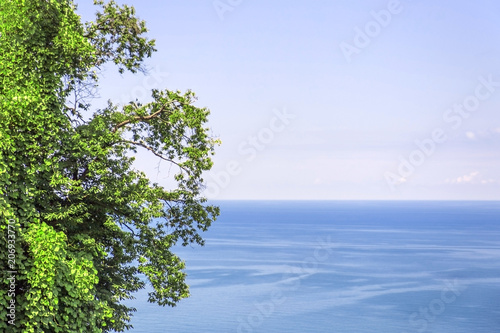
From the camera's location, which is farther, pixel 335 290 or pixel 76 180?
pixel 335 290

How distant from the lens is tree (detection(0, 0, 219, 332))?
11.7 m

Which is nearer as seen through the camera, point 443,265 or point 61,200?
point 61,200

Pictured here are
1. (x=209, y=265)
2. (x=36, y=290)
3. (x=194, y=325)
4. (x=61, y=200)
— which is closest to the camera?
(x=36, y=290)

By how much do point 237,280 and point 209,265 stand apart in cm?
1393

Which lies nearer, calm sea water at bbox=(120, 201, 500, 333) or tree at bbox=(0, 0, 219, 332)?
tree at bbox=(0, 0, 219, 332)

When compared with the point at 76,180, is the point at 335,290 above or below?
below

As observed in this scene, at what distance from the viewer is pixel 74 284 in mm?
11953

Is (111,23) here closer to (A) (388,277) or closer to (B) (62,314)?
(B) (62,314)

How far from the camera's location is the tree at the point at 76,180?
38.4ft

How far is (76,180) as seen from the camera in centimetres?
1357

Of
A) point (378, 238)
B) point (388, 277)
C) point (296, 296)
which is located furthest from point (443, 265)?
point (378, 238)

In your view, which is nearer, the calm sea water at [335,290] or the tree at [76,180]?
the tree at [76,180]

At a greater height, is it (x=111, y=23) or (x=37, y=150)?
(x=111, y=23)

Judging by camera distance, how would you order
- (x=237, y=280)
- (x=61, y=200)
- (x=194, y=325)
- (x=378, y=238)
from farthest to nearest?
(x=378, y=238)
(x=237, y=280)
(x=194, y=325)
(x=61, y=200)
